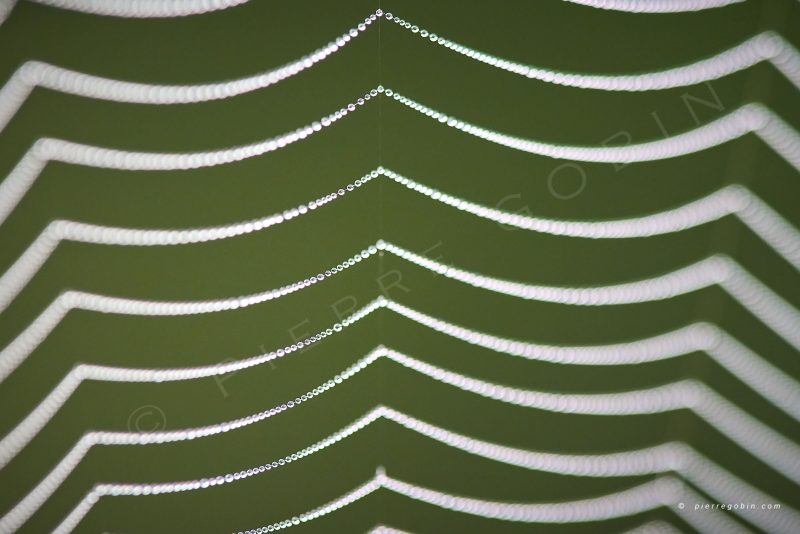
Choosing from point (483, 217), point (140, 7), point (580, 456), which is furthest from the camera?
point (580, 456)

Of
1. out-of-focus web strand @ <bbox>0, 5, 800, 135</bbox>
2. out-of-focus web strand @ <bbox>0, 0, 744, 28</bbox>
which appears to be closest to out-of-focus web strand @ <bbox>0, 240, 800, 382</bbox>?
out-of-focus web strand @ <bbox>0, 5, 800, 135</bbox>

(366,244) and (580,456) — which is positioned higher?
(366,244)

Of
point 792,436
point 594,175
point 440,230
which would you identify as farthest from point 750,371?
point 440,230

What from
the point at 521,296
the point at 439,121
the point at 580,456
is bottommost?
the point at 580,456

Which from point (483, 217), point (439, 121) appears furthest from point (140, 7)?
point (483, 217)

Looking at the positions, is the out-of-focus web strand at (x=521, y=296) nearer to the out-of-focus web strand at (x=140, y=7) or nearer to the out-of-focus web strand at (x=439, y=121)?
the out-of-focus web strand at (x=439, y=121)

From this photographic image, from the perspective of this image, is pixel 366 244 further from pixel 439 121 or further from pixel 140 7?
pixel 140 7

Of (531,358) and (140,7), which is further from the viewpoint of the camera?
(531,358)
